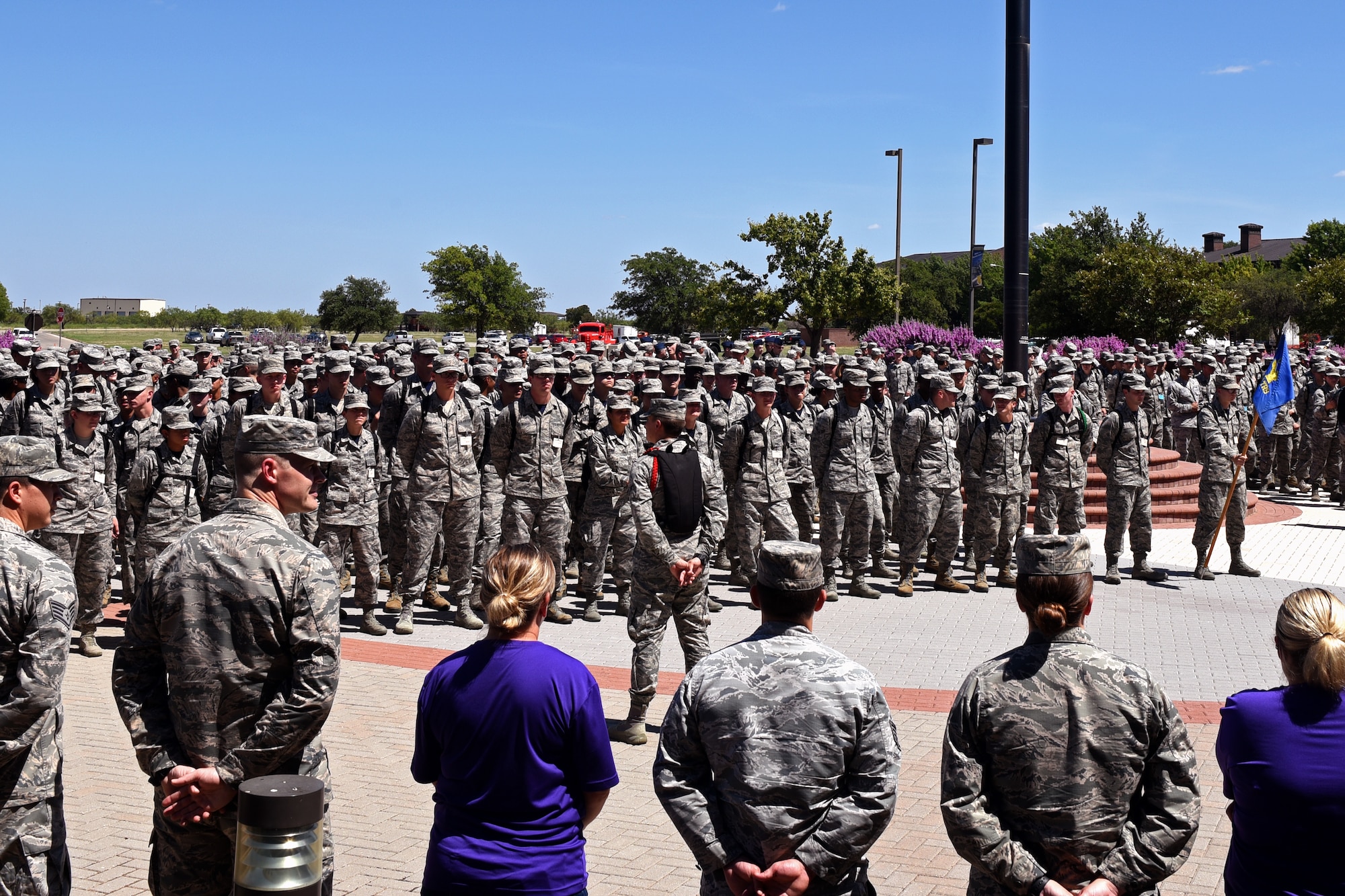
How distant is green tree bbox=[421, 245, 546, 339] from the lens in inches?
3061

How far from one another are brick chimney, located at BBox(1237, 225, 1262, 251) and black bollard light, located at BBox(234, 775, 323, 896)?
13267 centimetres

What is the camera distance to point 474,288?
3051 inches

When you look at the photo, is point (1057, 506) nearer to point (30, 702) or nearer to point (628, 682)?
point (628, 682)

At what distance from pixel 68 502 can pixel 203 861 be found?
6.41m

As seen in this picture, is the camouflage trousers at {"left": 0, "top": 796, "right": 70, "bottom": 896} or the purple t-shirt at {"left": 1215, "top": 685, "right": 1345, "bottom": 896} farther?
the camouflage trousers at {"left": 0, "top": 796, "right": 70, "bottom": 896}

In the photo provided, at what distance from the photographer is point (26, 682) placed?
3938 mm

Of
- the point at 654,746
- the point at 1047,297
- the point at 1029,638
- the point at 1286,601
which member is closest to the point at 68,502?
the point at 654,746

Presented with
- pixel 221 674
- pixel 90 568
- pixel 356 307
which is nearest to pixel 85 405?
pixel 90 568

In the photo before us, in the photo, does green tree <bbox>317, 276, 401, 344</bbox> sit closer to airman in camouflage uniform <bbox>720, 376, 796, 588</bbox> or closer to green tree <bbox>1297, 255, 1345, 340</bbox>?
green tree <bbox>1297, 255, 1345, 340</bbox>

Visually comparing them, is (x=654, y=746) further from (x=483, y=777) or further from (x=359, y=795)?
(x=483, y=777)

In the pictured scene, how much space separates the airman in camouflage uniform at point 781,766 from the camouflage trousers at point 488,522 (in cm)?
803

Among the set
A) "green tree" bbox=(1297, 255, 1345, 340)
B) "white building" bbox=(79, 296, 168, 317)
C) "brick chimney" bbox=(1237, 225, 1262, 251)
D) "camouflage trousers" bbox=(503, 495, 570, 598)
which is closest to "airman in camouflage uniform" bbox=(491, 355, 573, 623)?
"camouflage trousers" bbox=(503, 495, 570, 598)

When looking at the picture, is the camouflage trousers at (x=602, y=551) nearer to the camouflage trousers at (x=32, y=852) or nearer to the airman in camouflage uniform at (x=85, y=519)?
the airman in camouflage uniform at (x=85, y=519)

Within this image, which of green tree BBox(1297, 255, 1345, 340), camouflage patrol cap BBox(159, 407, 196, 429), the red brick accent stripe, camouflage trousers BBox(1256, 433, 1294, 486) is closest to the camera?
the red brick accent stripe
